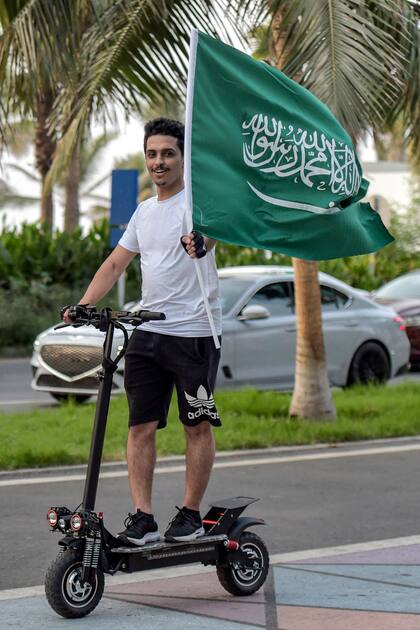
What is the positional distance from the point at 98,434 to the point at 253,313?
30.0 ft

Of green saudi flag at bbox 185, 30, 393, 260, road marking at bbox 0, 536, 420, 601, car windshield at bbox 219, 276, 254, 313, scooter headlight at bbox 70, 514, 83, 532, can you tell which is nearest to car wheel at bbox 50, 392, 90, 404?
car windshield at bbox 219, 276, 254, 313

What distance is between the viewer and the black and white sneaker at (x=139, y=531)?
6012mm

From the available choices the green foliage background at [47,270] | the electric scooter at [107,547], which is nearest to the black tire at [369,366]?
the green foliage background at [47,270]

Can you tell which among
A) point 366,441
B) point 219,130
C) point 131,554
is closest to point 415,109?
point 366,441

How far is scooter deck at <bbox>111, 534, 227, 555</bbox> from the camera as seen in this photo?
5.92 metres

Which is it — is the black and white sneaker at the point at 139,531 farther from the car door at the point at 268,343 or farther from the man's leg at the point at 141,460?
the car door at the point at 268,343

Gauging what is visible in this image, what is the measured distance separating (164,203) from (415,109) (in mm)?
6864

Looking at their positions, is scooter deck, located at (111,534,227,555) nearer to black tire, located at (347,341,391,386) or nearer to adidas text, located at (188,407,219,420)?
adidas text, located at (188,407,219,420)

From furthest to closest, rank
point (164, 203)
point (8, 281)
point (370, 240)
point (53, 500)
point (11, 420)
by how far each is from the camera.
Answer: point (8, 281) < point (11, 420) < point (53, 500) < point (370, 240) < point (164, 203)

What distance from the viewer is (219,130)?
20.9ft

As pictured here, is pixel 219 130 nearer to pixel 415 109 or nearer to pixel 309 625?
pixel 309 625

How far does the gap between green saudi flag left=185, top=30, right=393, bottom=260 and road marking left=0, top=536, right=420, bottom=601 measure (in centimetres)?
162

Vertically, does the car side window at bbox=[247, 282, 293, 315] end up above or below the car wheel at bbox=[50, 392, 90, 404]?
above

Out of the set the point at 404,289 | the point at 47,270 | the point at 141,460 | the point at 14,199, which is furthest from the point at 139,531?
the point at 14,199
